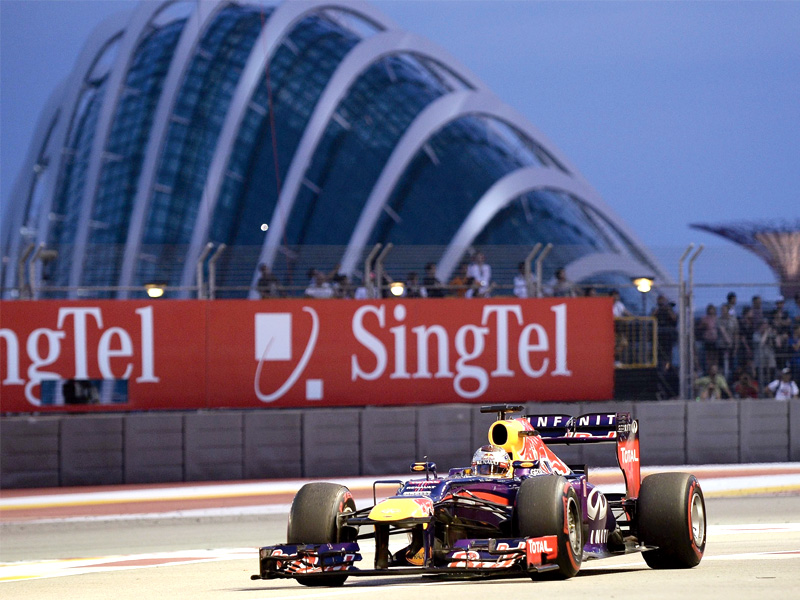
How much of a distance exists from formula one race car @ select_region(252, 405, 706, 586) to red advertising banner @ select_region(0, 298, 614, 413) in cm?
1007

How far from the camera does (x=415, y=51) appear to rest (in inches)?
1980

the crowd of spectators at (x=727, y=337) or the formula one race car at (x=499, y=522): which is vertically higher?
the crowd of spectators at (x=727, y=337)

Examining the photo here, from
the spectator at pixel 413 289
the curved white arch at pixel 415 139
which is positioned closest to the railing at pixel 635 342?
the spectator at pixel 413 289

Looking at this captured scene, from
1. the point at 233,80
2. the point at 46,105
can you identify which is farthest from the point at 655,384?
the point at 46,105

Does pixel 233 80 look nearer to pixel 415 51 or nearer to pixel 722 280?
pixel 415 51

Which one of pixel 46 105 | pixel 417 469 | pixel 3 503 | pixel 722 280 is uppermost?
pixel 46 105

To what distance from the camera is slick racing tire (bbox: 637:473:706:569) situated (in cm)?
889

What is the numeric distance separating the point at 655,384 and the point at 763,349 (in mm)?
1695

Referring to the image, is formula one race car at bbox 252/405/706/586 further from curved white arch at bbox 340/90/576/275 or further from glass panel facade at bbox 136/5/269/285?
glass panel facade at bbox 136/5/269/285

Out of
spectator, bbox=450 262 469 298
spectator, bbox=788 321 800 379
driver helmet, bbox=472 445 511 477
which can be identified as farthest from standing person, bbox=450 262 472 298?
driver helmet, bbox=472 445 511 477

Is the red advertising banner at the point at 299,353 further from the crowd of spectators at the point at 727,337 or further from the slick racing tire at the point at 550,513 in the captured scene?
the slick racing tire at the point at 550,513

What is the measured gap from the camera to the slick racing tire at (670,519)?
889 cm

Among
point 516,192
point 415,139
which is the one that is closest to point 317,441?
point 415,139

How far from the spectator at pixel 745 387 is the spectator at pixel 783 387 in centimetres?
19
